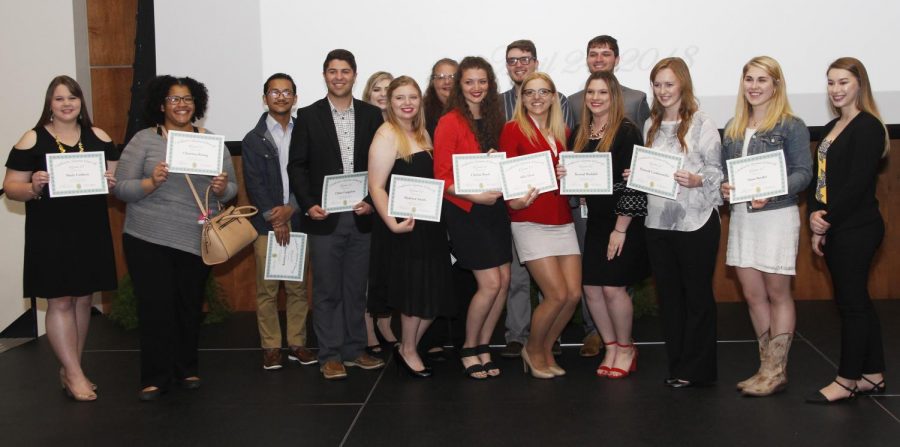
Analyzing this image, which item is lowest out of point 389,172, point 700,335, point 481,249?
point 700,335

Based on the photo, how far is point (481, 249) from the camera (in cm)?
454

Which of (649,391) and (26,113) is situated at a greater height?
(26,113)

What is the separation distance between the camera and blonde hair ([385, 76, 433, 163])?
4527mm

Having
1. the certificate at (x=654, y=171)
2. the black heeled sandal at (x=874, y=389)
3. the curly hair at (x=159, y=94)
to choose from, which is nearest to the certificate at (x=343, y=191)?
the curly hair at (x=159, y=94)

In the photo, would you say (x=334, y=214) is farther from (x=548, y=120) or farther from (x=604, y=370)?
Answer: (x=604, y=370)

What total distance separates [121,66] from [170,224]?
3088 millimetres

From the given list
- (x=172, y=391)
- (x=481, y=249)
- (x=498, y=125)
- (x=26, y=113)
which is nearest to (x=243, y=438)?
(x=172, y=391)

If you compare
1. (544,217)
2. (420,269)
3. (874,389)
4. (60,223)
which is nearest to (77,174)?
(60,223)

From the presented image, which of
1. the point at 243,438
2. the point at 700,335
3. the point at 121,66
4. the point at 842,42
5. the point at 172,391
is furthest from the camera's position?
the point at 121,66

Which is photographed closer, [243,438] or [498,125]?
[243,438]

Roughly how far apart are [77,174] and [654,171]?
2.75 metres

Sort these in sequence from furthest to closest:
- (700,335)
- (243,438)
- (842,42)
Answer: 1. (842,42)
2. (700,335)
3. (243,438)

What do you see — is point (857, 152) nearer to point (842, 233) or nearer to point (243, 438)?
point (842, 233)

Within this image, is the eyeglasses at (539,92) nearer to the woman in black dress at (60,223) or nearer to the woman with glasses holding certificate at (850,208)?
the woman with glasses holding certificate at (850,208)
